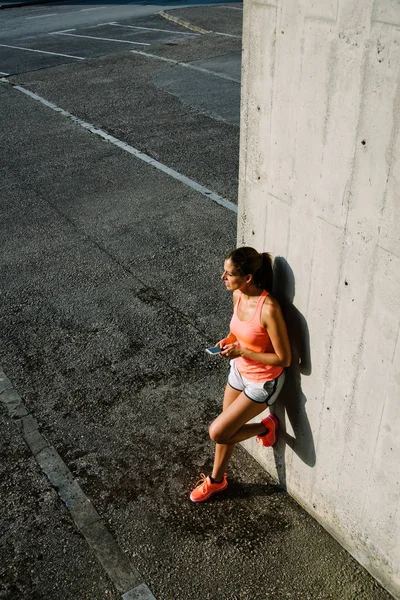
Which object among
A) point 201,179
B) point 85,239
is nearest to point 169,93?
point 201,179

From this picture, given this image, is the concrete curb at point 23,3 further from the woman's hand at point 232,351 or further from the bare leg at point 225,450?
the woman's hand at point 232,351

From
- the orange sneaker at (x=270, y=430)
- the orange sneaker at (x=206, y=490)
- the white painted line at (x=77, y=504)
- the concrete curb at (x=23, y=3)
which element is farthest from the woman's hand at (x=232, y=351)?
the concrete curb at (x=23, y=3)

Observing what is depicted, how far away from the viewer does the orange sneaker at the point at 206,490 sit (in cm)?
498

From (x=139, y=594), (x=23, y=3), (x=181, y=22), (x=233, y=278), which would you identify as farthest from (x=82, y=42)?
(x=139, y=594)

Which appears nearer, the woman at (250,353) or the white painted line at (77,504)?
the woman at (250,353)

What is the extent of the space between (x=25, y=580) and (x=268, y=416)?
2.07 meters

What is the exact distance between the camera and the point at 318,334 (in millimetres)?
4191

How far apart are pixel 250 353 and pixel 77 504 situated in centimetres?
187

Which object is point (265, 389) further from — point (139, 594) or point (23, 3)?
point (23, 3)

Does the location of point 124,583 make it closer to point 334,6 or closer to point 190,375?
point 190,375

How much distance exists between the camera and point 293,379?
15.1 ft

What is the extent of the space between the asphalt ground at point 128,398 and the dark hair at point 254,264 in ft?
5.86

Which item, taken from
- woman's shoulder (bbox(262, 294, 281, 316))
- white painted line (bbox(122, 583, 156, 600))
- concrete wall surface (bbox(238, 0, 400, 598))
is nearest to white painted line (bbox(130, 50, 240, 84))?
concrete wall surface (bbox(238, 0, 400, 598))

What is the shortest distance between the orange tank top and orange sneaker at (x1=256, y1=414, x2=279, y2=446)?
0.48m
